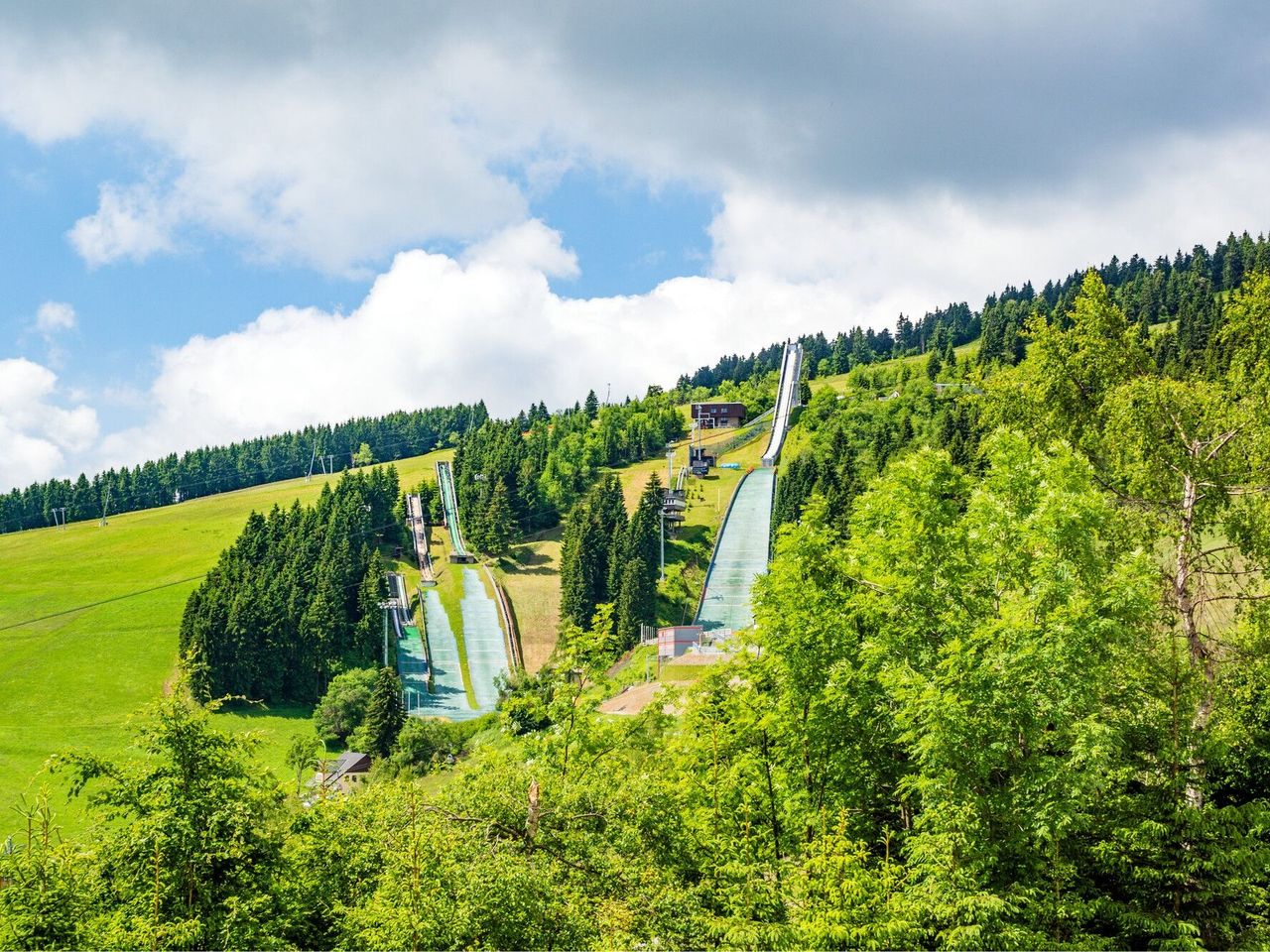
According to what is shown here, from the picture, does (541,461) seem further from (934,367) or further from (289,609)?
(934,367)

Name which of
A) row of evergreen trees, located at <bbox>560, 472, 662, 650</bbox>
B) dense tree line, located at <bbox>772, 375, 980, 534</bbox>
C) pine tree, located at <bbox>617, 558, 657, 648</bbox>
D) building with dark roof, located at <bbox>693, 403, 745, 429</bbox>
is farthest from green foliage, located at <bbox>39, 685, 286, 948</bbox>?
building with dark roof, located at <bbox>693, 403, 745, 429</bbox>

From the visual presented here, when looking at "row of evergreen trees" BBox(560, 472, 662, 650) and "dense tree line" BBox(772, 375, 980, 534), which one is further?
"dense tree line" BBox(772, 375, 980, 534)

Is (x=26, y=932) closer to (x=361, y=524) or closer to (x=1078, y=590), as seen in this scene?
(x=1078, y=590)

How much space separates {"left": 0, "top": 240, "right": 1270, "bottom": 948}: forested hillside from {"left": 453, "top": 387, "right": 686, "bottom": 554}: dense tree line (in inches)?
3109

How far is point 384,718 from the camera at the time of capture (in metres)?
62.6

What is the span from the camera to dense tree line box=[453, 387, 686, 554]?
99188 millimetres

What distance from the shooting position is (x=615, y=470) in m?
124

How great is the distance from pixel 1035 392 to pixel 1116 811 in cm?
988

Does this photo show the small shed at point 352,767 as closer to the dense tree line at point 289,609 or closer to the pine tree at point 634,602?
the dense tree line at point 289,609

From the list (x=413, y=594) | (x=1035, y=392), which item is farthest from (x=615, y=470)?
(x=1035, y=392)

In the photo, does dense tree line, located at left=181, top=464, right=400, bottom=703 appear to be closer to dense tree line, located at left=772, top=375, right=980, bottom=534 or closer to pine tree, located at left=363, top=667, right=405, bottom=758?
pine tree, located at left=363, top=667, right=405, bottom=758

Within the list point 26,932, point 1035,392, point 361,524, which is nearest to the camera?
point 26,932

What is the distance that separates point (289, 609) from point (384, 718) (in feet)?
80.1

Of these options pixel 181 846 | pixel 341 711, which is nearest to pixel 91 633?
pixel 341 711
